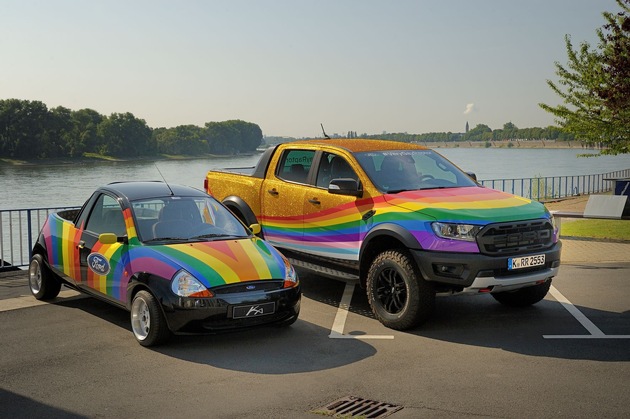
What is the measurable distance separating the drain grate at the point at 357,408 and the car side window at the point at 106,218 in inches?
138

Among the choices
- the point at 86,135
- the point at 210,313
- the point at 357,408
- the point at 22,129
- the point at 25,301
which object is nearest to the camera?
the point at 357,408

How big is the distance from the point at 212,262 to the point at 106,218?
1.77 metres

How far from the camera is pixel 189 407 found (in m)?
5.24

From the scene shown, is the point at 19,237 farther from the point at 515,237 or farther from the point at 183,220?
the point at 515,237

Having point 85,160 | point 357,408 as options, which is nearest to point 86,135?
point 85,160

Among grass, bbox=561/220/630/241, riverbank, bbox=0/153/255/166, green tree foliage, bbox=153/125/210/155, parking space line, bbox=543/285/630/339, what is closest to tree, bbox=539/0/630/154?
grass, bbox=561/220/630/241

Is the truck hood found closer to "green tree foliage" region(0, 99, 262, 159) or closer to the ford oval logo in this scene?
the ford oval logo

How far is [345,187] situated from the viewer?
8.16 meters

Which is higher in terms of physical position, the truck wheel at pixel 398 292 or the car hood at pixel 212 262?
the car hood at pixel 212 262

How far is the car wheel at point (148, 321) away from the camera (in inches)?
267

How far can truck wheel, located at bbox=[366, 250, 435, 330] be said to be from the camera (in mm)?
7441

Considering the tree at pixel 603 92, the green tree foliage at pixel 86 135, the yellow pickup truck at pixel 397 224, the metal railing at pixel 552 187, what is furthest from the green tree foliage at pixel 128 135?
the yellow pickup truck at pixel 397 224

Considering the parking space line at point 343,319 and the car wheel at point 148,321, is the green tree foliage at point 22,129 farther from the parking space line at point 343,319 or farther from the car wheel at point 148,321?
the car wheel at point 148,321

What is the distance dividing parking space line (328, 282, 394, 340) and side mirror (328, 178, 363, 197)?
4.74 feet
